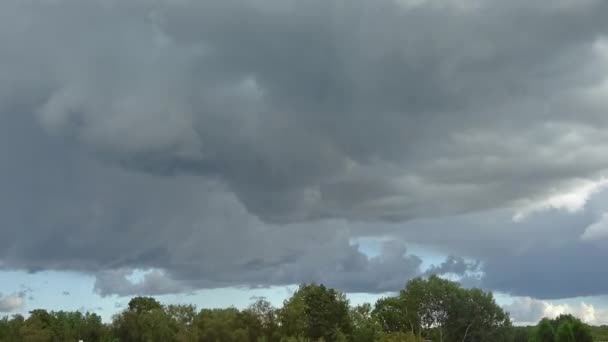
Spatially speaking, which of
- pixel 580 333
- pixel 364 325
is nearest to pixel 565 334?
pixel 580 333

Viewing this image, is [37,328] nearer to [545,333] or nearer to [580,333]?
[545,333]

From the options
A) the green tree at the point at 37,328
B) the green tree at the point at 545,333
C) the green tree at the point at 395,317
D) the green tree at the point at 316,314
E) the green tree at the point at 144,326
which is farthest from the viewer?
the green tree at the point at 395,317

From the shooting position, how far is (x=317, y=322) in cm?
13375

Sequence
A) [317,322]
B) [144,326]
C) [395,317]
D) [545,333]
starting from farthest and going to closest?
[395,317]
[545,333]
[144,326]
[317,322]

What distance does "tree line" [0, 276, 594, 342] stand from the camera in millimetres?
127625

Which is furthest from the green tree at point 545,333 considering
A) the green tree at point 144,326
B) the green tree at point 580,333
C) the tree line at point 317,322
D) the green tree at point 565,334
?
the green tree at point 144,326

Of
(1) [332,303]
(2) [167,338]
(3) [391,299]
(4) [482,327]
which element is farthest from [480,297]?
(2) [167,338]

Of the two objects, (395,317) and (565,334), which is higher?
→ (395,317)

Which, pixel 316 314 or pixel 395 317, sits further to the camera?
pixel 395 317

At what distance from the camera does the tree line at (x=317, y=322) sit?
Result: 12762 cm

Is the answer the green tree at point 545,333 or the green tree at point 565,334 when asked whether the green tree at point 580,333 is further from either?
the green tree at point 545,333

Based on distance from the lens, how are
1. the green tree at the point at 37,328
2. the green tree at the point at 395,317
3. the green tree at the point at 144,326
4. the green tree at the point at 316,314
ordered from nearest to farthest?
the green tree at the point at 316,314 → the green tree at the point at 144,326 → the green tree at the point at 37,328 → the green tree at the point at 395,317

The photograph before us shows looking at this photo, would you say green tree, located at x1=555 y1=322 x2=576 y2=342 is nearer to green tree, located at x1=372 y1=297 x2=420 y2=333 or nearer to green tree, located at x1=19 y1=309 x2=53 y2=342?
green tree, located at x1=372 y1=297 x2=420 y2=333

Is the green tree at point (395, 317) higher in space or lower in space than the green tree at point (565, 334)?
higher
